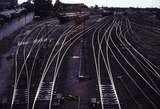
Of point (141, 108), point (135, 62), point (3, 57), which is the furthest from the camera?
point (3, 57)

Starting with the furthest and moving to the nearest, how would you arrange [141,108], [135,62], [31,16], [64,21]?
[31,16]
[64,21]
[135,62]
[141,108]

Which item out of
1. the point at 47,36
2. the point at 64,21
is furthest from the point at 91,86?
the point at 64,21

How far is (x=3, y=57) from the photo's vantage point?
2866cm

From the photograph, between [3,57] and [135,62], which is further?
[3,57]

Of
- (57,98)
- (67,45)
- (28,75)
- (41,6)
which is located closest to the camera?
(57,98)

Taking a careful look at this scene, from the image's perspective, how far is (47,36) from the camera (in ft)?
126

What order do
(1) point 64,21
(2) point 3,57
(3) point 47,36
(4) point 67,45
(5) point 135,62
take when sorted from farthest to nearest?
(1) point 64,21 → (3) point 47,36 → (4) point 67,45 → (2) point 3,57 → (5) point 135,62

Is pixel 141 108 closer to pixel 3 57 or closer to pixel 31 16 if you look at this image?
pixel 3 57

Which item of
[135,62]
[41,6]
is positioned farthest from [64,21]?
[135,62]

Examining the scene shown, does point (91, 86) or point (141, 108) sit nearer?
point (141, 108)

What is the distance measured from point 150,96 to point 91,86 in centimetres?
360

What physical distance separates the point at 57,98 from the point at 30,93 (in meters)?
1.78

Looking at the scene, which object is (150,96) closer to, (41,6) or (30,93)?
(30,93)

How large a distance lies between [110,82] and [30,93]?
182 inches
